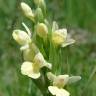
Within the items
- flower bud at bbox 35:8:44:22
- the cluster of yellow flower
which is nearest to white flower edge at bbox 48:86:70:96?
the cluster of yellow flower

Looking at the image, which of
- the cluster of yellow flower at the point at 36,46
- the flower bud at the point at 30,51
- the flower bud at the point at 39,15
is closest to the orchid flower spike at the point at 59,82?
the cluster of yellow flower at the point at 36,46

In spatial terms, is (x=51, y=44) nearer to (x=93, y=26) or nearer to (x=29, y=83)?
(x=29, y=83)

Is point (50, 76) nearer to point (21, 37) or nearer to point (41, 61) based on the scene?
point (41, 61)

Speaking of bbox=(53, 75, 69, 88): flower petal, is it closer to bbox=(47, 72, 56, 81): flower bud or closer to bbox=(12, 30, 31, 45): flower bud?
bbox=(47, 72, 56, 81): flower bud

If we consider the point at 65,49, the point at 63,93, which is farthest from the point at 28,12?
the point at 65,49

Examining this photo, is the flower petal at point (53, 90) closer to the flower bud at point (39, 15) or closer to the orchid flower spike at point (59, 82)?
the orchid flower spike at point (59, 82)
